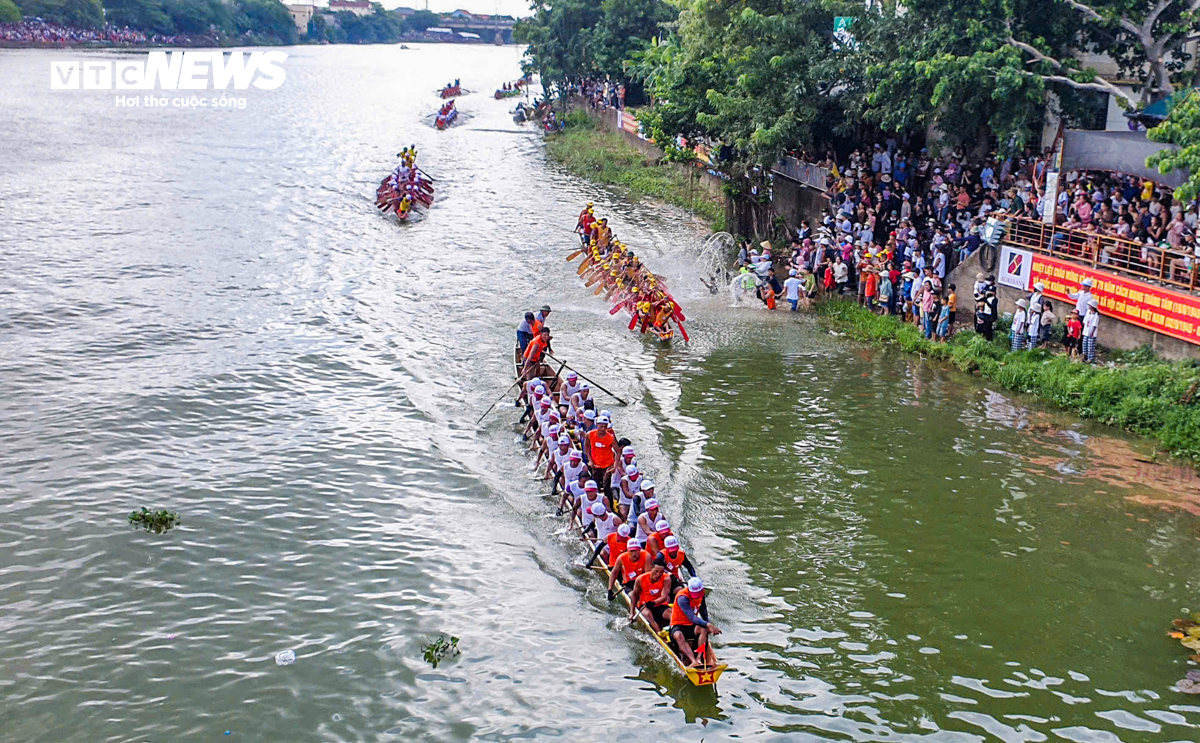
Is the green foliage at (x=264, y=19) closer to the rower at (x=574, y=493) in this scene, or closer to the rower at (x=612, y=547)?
the rower at (x=574, y=493)

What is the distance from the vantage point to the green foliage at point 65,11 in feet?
326

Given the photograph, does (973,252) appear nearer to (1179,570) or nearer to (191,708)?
(1179,570)

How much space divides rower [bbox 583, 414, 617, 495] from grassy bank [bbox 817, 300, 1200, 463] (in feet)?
26.7

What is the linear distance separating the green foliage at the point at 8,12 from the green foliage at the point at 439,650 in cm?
10110

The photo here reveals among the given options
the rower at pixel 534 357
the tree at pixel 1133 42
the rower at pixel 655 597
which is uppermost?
the tree at pixel 1133 42

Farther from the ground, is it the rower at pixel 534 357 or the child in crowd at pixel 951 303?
the child in crowd at pixel 951 303

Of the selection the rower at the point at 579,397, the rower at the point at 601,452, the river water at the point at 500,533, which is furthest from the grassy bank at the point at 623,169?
the rower at the point at 601,452

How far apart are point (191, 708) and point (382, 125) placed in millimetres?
56002

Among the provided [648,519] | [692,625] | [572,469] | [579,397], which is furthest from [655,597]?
[579,397]

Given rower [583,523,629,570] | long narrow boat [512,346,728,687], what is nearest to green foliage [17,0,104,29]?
rower [583,523,629,570]

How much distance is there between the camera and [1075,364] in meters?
19.0

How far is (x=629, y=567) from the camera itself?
42.1ft

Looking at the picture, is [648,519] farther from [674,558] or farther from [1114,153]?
[1114,153]

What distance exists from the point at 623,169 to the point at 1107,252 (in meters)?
27.9
